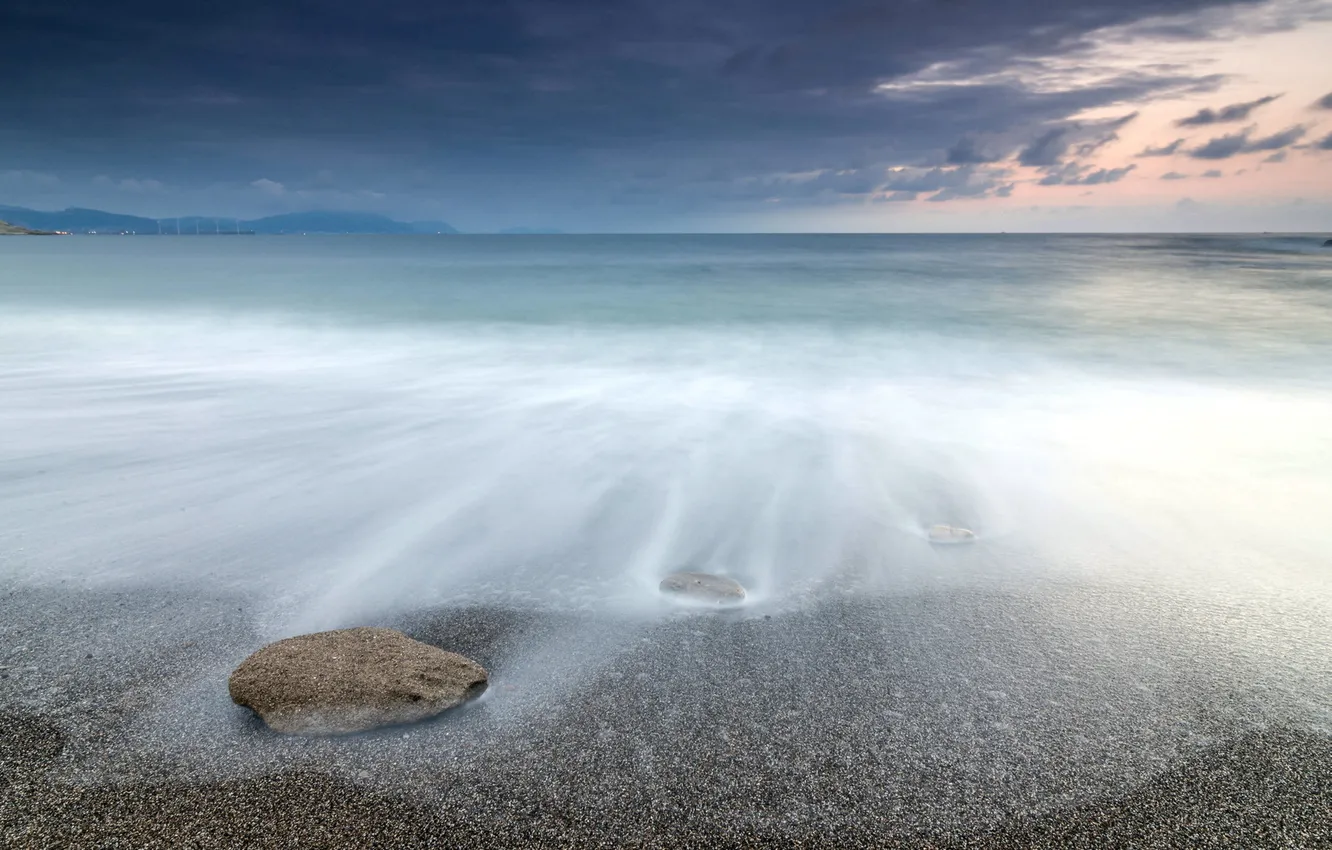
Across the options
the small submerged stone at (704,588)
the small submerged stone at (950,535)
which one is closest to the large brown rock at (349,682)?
the small submerged stone at (704,588)

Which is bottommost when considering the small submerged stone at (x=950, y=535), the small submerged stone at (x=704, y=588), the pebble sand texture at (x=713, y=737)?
the pebble sand texture at (x=713, y=737)

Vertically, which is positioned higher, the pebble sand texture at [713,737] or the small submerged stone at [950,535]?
the small submerged stone at [950,535]

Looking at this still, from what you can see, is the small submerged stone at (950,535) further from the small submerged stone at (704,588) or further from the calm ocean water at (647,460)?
the small submerged stone at (704,588)

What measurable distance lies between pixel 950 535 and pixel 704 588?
5.71 feet

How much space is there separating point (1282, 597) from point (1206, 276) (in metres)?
35.2

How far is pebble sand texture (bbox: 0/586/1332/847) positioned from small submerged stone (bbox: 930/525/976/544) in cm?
87

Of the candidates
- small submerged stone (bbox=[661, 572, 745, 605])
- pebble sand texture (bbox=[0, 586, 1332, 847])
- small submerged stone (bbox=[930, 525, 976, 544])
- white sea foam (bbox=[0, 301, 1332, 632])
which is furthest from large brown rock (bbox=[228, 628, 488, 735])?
A: small submerged stone (bbox=[930, 525, 976, 544])

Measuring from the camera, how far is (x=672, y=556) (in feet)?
14.8

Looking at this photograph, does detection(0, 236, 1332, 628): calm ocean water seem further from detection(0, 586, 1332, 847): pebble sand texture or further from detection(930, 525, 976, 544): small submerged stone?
detection(0, 586, 1332, 847): pebble sand texture

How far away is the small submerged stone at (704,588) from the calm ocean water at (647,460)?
0.49ft

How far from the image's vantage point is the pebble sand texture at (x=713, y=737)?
8.02 ft

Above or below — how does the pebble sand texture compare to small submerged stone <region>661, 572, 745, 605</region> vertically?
below

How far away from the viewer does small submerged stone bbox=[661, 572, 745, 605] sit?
3951mm

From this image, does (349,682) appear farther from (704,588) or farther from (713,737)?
(704,588)
